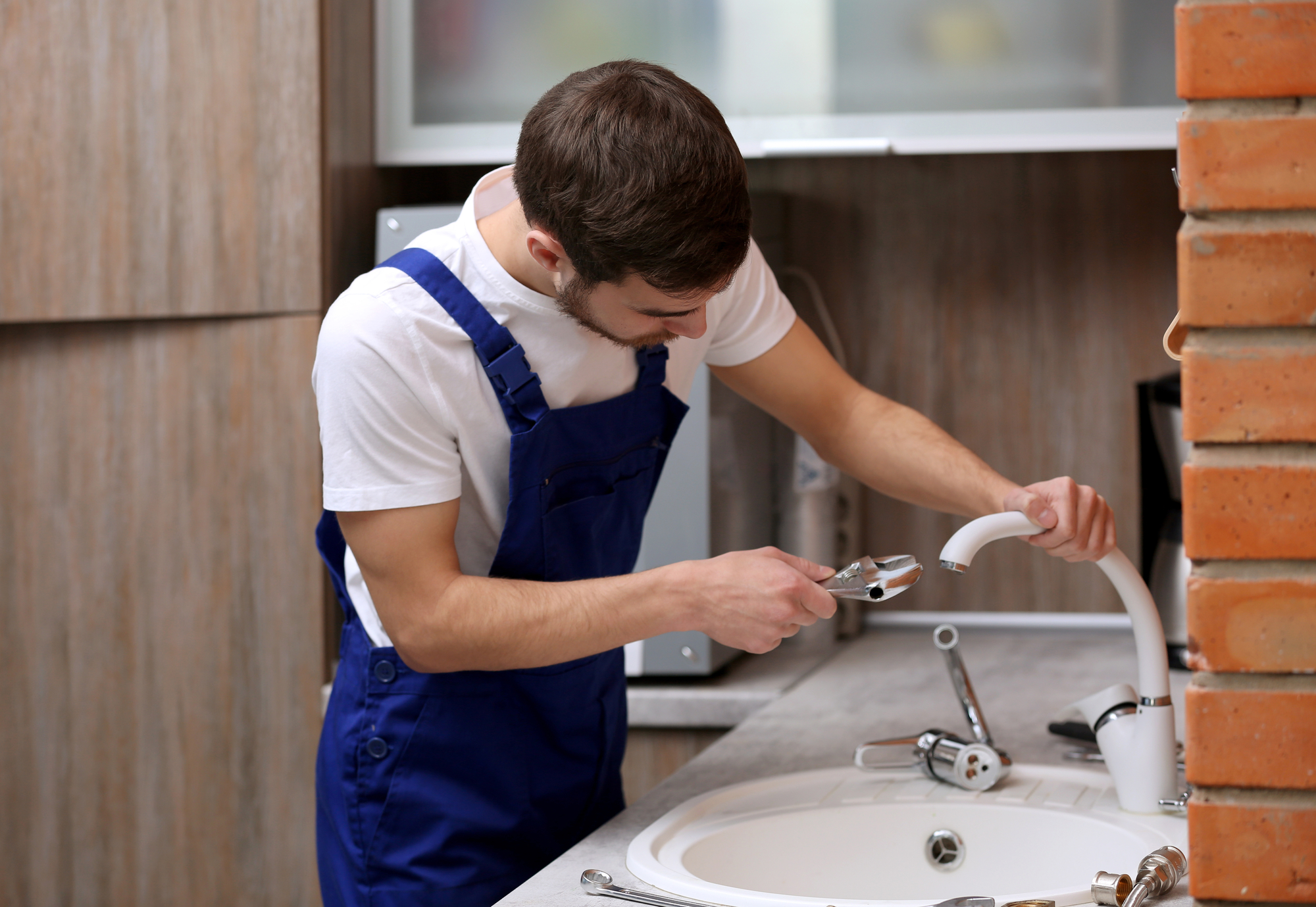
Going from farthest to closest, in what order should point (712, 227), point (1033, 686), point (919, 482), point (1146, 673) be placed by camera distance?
point (1033, 686) → point (919, 482) → point (1146, 673) → point (712, 227)

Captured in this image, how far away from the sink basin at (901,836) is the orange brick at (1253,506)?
1.87 ft

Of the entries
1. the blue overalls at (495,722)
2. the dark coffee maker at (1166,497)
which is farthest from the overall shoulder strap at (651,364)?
the dark coffee maker at (1166,497)

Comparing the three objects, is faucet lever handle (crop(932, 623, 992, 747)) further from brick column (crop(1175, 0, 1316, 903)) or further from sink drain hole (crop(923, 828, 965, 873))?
brick column (crop(1175, 0, 1316, 903))

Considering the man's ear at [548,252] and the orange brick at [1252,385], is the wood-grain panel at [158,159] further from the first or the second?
the orange brick at [1252,385]

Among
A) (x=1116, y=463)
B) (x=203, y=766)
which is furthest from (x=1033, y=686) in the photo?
(x=203, y=766)

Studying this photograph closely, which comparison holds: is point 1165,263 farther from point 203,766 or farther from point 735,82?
point 203,766

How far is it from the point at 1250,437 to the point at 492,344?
65 cm

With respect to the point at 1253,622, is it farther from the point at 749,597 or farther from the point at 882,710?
the point at 882,710

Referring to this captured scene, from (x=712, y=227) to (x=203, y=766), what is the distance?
3.87 feet

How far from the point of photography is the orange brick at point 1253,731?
1.90 ft

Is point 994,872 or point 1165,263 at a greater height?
point 1165,263

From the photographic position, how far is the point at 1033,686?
1.63m

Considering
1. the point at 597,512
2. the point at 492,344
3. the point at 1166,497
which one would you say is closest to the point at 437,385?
the point at 492,344

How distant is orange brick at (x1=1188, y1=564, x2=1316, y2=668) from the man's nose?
52 centimetres
